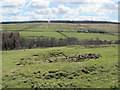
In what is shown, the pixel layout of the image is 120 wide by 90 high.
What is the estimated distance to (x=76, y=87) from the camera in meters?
14.6

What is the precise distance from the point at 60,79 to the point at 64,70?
309cm

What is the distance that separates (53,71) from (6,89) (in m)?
6.67

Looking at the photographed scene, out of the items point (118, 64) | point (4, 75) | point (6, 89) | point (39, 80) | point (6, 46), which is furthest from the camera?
point (6, 46)

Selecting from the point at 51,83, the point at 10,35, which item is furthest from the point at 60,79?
the point at 10,35

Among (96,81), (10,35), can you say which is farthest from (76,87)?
(10,35)

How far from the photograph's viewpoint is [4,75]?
19375mm

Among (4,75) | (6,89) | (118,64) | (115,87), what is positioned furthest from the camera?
(118,64)

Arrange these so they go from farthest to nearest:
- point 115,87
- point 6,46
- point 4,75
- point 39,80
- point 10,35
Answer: point 10,35
point 6,46
point 4,75
point 39,80
point 115,87

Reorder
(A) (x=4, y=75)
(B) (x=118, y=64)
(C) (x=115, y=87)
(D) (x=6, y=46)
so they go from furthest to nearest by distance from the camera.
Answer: (D) (x=6, y=46)
(B) (x=118, y=64)
(A) (x=4, y=75)
(C) (x=115, y=87)

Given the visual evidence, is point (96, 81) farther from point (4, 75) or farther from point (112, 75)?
point (4, 75)

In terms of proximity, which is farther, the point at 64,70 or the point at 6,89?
the point at 64,70

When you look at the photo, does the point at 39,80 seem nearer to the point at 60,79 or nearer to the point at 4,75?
the point at 60,79

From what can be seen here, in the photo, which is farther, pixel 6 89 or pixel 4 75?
pixel 4 75

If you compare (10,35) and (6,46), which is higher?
(10,35)
